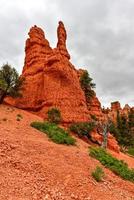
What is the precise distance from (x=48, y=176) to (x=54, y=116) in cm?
1693

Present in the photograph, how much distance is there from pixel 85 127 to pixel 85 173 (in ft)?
53.4

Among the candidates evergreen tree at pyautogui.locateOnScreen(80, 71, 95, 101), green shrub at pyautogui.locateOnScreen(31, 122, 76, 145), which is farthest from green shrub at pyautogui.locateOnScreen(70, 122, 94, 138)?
evergreen tree at pyautogui.locateOnScreen(80, 71, 95, 101)

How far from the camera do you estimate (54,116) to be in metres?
32.1

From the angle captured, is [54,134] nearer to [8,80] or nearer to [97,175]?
[97,175]

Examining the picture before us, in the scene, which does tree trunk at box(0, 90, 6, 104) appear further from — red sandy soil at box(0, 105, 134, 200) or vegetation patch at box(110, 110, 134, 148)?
vegetation patch at box(110, 110, 134, 148)

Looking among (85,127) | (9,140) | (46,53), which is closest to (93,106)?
(46,53)

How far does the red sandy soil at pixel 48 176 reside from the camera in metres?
13.5

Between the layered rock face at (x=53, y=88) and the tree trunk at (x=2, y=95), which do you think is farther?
the layered rock face at (x=53, y=88)

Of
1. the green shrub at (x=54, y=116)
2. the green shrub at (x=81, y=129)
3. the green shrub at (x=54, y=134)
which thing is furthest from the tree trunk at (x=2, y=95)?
the green shrub at (x=54, y=134)

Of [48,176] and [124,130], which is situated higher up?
[124,130]

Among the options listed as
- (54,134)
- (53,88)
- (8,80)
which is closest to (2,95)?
(8,80)

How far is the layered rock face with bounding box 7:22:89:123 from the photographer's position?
3475 centimetres

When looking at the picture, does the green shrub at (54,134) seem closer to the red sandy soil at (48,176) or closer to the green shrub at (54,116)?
the red sandy soil at (48,176)

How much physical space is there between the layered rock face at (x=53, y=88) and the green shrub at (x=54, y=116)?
1.50m
